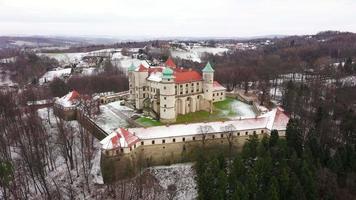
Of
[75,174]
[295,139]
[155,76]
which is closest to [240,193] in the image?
[295,139]

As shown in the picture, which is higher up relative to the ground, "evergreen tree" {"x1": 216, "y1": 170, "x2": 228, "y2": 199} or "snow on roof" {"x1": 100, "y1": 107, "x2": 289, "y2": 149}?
"snow on roof" {"x1": 100, "y1": 107, "x2": 289, "y2": 149}

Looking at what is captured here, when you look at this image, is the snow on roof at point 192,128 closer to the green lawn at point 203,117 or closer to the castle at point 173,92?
the green lawn at point 203,117

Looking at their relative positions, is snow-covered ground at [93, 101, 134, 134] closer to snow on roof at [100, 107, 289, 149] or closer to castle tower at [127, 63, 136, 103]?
castle tower at [127, 63, 136, 103]

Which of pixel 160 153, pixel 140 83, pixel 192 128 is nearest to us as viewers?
pixel 160 153

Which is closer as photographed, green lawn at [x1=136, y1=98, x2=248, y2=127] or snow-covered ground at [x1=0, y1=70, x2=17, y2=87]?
green lawn at [x1=136, y1=98, x2=248, y2=127]

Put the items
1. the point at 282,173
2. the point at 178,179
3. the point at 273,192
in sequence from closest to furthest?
the point at 273,192 → the point at 282,173 → the point at 178,179

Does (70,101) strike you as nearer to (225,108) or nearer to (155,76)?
(155,76)

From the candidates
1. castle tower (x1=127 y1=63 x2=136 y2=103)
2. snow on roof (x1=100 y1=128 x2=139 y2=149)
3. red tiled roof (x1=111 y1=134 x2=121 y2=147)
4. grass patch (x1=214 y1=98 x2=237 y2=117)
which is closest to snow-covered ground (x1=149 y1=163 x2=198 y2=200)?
snow on roof (x1=100 y1=128 x2=139 y2=149)
